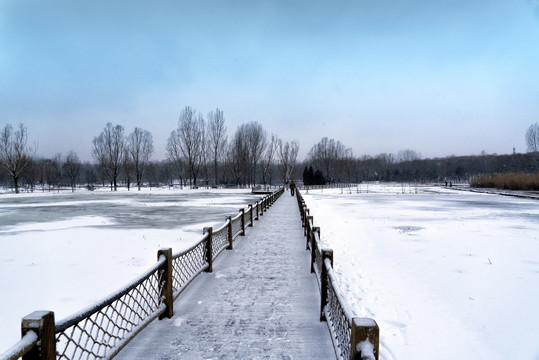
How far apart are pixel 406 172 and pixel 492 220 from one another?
117373 millimetres

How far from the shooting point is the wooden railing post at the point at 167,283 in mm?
4840

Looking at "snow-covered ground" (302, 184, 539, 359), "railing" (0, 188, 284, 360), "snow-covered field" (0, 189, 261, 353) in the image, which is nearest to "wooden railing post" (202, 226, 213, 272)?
"railing" (0, 188, 284, 360)

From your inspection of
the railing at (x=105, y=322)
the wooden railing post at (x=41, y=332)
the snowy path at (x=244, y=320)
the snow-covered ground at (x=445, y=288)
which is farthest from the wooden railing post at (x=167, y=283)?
the snow-covered ground at (x=445, y=288)

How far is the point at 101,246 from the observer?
11055 mm

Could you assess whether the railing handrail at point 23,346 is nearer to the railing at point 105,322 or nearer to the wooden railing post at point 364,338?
the railing at point 105,322

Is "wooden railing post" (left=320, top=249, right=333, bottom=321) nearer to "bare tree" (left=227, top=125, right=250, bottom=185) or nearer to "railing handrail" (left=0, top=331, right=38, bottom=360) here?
"railing handrail" (left=0, top=331, right=38, bottom=360)

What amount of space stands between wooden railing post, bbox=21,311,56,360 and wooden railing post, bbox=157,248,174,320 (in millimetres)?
2251

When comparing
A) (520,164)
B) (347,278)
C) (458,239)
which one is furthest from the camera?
(520,164)

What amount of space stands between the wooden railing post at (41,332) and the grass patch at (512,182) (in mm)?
54517

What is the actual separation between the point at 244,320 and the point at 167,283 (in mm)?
1356

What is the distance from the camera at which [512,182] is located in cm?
4747

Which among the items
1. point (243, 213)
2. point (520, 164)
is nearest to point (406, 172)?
point (520, 164)

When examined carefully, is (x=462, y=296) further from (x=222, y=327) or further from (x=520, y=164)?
(x=520, y=164)

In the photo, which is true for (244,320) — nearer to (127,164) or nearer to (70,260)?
(70,260)
